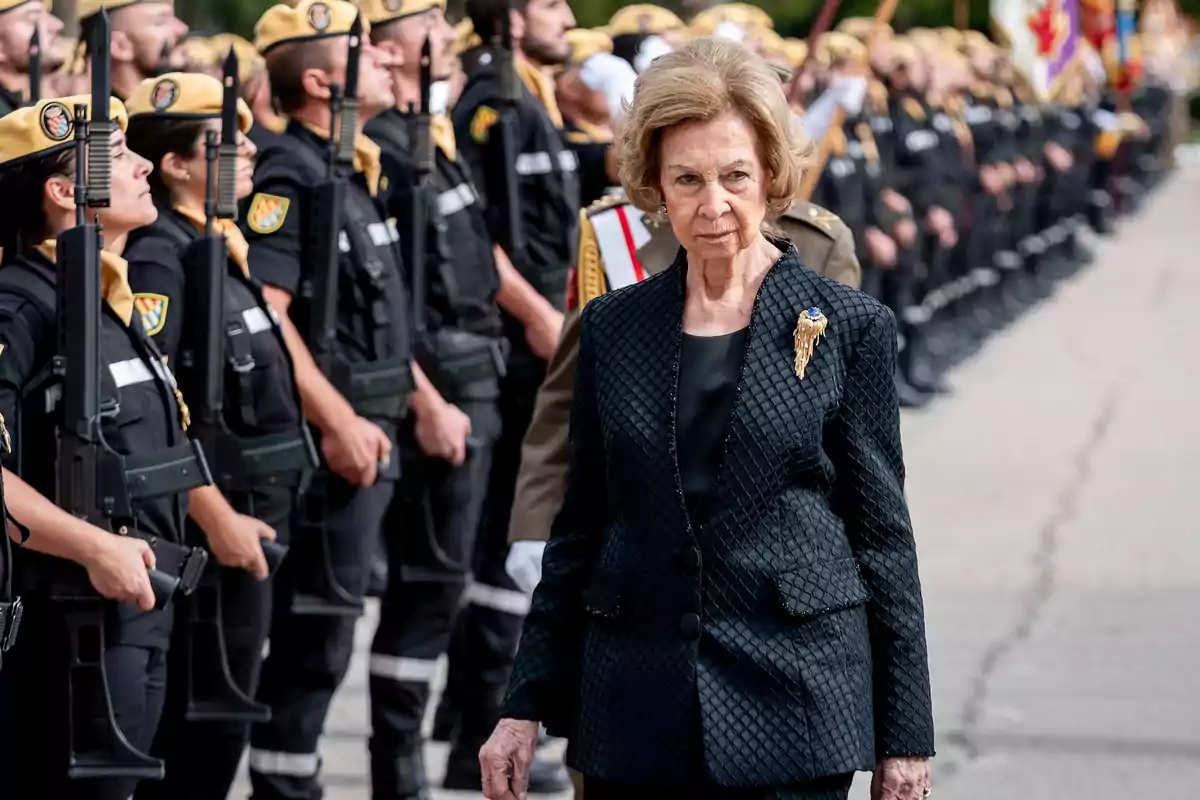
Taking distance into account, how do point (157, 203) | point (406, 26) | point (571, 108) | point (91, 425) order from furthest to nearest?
point (571, 108), point (406, 26), point (157, 203), point (91, 425)

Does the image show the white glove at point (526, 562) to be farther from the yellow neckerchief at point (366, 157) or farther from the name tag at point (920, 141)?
the name tag at point (920, 141)

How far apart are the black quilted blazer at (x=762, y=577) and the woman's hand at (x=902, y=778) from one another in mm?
19

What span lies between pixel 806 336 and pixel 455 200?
3.63 metres

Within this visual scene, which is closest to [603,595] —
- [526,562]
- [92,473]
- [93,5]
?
[526,562]

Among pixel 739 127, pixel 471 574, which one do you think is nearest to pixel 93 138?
pixel 739 127

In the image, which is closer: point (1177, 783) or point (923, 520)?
point (1177, 783)

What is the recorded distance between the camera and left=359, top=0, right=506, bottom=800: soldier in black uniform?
267 inches

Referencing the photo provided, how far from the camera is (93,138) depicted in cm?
498

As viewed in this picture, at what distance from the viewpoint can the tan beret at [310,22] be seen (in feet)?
21.7

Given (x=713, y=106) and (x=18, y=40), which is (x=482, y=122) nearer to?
(x=18, y=40)

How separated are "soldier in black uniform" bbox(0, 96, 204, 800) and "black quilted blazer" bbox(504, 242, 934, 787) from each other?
1.44 meters

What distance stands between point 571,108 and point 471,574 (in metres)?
2.06

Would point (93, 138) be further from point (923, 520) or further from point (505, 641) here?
point (923, 520)

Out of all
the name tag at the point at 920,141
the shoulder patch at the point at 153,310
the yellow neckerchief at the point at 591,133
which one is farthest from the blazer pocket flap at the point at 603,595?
the name tag at the point at 920,141
